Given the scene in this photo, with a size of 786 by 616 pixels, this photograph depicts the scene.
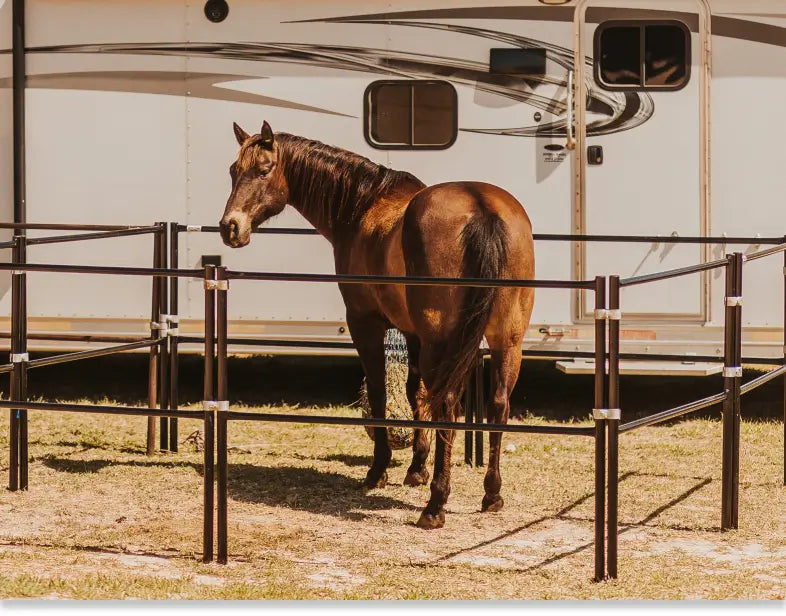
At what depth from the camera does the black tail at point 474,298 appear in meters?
5.46

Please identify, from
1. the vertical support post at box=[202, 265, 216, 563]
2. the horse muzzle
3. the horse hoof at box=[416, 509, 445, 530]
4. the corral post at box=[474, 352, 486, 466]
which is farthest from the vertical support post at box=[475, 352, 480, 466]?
the vertical support post at box=[202, 265, 216, 563]

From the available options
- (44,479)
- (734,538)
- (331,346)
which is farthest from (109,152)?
(734,538)

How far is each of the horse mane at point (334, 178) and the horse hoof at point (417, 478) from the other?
1.29 metres

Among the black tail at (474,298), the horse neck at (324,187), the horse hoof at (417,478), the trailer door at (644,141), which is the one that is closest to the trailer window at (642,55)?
the trailer door at (644,141)

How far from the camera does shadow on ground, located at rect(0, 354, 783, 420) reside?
8969mm

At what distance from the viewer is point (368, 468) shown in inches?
275

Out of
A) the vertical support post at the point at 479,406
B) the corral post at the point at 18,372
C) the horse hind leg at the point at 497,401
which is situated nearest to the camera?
the horse hind leg at the point at 497,401

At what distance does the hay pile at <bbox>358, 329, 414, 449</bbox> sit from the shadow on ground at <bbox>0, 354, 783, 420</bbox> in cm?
144

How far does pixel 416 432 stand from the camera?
6219mm

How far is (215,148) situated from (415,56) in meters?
1.41

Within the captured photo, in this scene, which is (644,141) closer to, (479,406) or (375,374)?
(479,406)

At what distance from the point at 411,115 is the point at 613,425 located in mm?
4102

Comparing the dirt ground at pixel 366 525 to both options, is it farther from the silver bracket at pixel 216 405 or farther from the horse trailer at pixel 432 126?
the horse trailer at pixel 432 126

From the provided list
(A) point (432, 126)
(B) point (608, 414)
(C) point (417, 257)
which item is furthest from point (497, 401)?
(A) point (432, 126)
